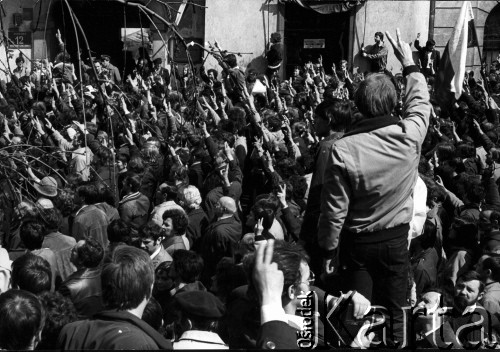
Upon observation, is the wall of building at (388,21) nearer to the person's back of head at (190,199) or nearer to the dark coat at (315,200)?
A: the person's back of head at (190,199)

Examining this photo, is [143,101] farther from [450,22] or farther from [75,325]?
[450,22]

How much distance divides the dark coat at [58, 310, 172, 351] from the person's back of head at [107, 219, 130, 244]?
126 inches

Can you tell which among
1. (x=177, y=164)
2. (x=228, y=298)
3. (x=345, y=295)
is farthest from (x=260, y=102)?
(x=345, y=295)

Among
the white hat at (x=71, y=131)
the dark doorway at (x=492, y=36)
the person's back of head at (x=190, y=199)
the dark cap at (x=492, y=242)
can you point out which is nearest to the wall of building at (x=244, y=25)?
the dark doorway at (x=492, y=36)

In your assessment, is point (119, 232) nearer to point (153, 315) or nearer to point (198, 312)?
point (153, 315)

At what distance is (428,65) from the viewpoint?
19453 millimetres

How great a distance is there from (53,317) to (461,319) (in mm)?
2429

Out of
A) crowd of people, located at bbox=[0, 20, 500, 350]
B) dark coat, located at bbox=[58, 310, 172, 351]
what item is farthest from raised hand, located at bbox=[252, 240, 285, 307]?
dark coat, located at bbox=[58, 310, 172, 351]

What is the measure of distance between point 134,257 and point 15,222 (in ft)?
14.0

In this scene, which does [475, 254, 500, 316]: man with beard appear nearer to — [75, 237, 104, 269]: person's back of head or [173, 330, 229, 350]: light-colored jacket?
[173, 330, 229, 350]: light-colored jacket

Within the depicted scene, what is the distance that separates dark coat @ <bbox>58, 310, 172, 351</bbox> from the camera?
13.0 feet

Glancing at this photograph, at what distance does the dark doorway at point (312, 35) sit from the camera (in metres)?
24.3

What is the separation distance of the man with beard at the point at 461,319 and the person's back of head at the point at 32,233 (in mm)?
3081

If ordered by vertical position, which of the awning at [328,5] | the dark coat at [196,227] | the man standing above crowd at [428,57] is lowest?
the dark coat at [196,227]
